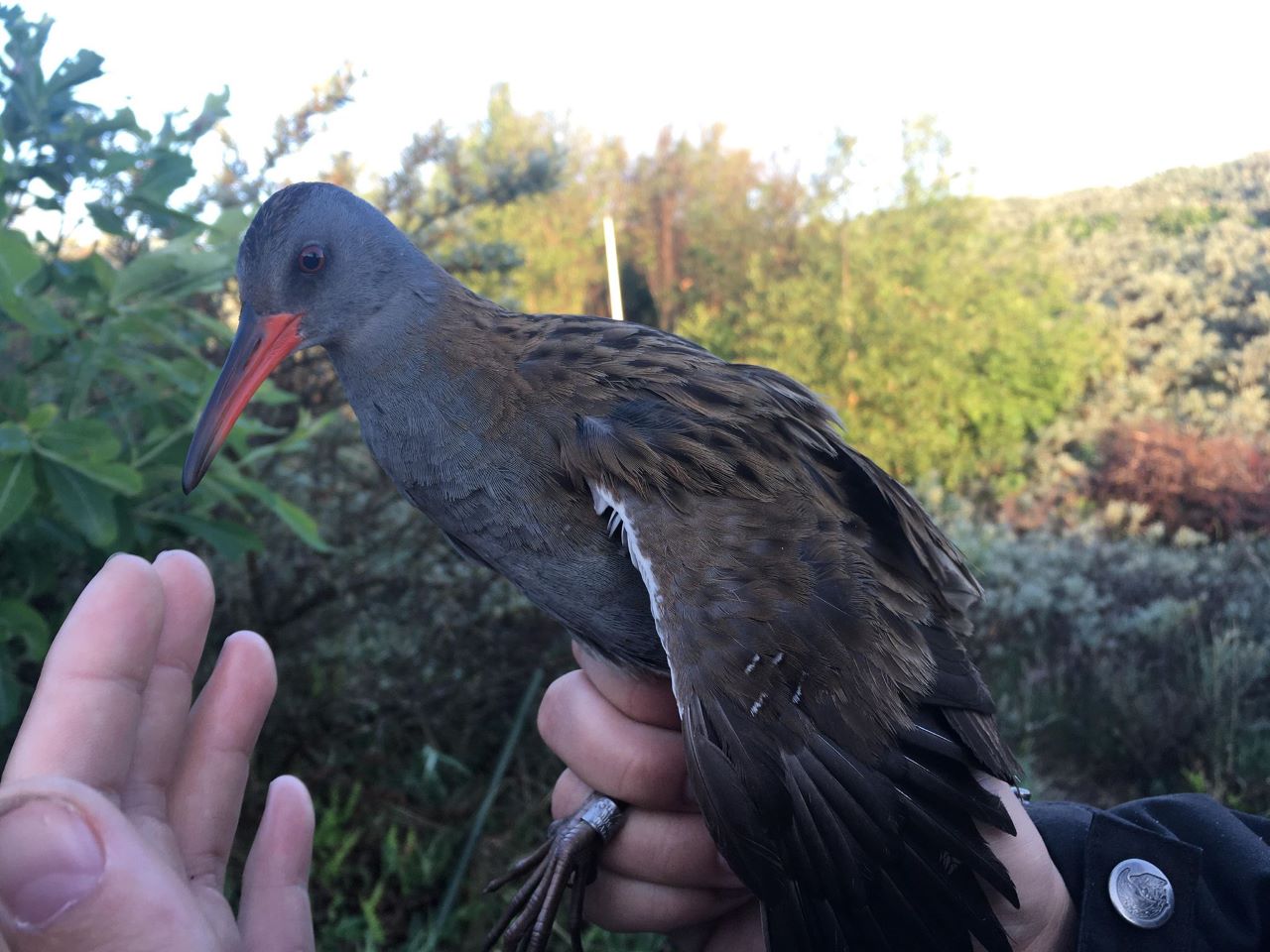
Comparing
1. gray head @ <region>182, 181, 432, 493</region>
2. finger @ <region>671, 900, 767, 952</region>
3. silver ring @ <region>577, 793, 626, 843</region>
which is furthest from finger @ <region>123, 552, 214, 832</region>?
finger @ <region>671, 900, 767, 952</region>

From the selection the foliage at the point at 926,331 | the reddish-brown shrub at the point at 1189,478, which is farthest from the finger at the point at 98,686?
the foliage at the point at 926,331

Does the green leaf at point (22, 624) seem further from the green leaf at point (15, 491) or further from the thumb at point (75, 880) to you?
the thumb at point (75, 880)

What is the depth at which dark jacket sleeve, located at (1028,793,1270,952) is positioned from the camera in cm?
145

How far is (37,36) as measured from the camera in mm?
1757

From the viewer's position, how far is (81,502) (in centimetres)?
166

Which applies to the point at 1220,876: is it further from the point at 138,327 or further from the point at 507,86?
the point at 507,86

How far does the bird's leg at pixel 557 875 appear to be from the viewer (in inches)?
62.6

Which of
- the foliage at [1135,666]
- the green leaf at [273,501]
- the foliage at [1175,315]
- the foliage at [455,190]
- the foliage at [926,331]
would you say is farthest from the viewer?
the foliage at [926,331]

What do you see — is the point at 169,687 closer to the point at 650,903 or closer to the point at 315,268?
the point at 315,268

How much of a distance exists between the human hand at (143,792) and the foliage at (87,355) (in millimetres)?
441

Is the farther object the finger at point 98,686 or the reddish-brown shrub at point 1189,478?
the reddish-brown shrub at point 1189,478

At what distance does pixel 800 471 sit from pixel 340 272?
0.91 m

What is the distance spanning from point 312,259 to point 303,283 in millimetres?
48

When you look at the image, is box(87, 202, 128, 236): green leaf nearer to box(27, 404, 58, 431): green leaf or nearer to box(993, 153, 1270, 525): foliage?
box(27, 404, 58, 431): green leaf
